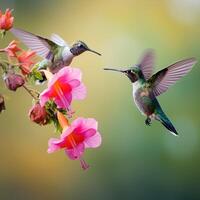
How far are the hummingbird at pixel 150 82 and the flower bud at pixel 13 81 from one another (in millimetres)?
421

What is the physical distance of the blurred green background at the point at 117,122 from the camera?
4508 mm

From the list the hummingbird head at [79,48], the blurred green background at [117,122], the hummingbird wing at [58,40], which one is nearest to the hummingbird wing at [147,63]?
the hummingbird wing at [58,40]

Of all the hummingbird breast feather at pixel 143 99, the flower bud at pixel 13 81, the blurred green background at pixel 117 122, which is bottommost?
the blurred green background at pixel 117 122

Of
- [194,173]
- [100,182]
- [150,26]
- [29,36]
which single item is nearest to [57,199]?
[100,182]

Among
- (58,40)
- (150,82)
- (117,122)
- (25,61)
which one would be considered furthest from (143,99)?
(117,122)

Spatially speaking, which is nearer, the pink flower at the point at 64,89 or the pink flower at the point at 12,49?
the pink flower at the point at 64,89

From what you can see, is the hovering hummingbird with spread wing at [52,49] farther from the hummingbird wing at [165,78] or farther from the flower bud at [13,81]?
the hummingbird wing at [165,78]

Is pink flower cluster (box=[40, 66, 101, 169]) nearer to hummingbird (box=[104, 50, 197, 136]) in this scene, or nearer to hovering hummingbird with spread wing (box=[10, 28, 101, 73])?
hovering hummingbird with spread wing (box=[10, 28, 101, 73])

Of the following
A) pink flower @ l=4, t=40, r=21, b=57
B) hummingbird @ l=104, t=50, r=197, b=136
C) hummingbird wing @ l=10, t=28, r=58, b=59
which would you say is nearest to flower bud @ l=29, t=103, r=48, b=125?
pink flower @ l=4, t=40, r=21, b=57

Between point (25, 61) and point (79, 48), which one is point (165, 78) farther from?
point (25, 61)

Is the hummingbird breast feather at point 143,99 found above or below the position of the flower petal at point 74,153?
below

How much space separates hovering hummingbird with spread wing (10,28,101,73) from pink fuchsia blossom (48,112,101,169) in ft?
0.62

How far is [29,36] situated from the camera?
1325 millimetres

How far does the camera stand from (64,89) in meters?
1.01
